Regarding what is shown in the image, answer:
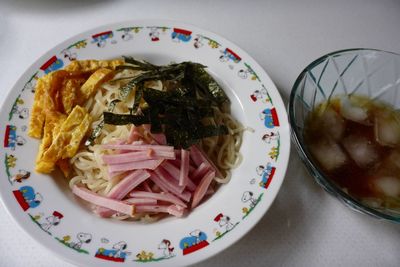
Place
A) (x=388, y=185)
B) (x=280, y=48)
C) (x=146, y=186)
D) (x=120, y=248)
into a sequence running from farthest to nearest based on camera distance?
(x=280, y=48)
(x=146, y=186)
(x=388, y=185)
(x=120, y=248)

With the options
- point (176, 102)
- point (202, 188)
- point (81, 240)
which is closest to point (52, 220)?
point (81, 240)

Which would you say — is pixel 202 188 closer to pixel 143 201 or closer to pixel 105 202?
pixel 143 201

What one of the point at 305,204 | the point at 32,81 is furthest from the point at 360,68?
the point at 32,81

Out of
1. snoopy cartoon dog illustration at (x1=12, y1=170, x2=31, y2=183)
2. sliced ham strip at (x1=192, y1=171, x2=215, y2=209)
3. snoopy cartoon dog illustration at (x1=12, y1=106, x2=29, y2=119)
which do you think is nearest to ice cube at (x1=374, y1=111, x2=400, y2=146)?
sliced ham strip at (x1=192, y1=171, x2=215, y2=209)

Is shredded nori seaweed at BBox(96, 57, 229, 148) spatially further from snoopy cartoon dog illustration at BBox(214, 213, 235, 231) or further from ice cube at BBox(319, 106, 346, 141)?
ice cube at BBox(319, 106, 346, 141)

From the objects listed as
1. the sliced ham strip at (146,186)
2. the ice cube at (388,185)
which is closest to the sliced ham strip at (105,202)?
the sliced ham strip at (146,186)

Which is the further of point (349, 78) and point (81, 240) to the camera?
point (349, 78)
